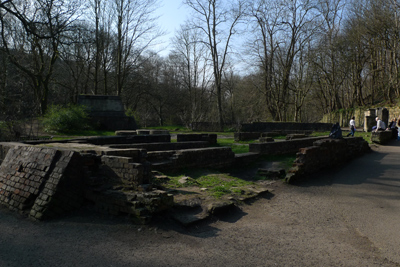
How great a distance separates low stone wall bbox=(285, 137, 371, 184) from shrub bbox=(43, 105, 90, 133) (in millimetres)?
14043

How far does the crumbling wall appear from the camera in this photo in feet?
15.8

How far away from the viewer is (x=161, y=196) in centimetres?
459

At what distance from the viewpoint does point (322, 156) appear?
9.30 metres

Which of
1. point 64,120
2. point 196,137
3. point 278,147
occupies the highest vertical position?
point 64,120

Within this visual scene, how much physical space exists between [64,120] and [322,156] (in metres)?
14.5

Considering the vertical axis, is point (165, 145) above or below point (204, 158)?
above

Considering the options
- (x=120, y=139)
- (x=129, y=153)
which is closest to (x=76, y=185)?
(x=129, y=153)

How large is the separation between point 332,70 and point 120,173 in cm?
3001

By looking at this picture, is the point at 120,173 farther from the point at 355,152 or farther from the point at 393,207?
the point at 355,152

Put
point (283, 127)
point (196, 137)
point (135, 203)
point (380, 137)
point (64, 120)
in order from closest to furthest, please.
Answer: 1. point (135, 203)
2. point (196, 137)
3. point (380, 137)
4. point (64, 120)
5. point (283, 127)

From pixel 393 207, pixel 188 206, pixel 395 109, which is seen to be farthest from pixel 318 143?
pixel 395 109

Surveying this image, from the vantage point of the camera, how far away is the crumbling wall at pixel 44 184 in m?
4.80

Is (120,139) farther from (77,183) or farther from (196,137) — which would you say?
(77,183)

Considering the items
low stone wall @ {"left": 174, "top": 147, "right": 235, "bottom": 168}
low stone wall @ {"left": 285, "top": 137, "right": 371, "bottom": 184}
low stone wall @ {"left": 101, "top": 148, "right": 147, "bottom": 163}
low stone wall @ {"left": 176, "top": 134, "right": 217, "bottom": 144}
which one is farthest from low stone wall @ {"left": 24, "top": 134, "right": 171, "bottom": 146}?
low stone wall @ {"left": 285, "top": 137, "right": 371, "bottom": 184}
